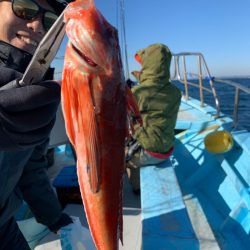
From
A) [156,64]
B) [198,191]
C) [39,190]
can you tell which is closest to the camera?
[39,190]

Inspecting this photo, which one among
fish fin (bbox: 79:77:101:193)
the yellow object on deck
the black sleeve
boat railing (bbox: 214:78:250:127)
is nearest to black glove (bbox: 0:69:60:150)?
fish fin (bbox: 79:77:101:193)

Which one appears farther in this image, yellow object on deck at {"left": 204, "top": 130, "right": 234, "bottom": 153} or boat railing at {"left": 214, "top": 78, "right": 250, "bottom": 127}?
yellow object on deck at {"left": 204, "top": 130, "right": 234, "bottom": 153}

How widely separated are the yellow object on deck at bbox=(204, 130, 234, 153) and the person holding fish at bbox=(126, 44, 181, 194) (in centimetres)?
72

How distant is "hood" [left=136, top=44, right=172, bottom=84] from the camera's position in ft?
11.9

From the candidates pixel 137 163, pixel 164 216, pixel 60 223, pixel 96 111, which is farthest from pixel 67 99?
pixel 137 163

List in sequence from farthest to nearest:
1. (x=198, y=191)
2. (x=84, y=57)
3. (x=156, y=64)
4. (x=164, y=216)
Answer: (x=198, y=191)
(x=156, y=64)
(x=164, y=216)
(x=84, y=57)

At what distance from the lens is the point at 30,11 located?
4.33ft

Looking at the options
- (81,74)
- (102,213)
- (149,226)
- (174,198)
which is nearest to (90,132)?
(81,74)

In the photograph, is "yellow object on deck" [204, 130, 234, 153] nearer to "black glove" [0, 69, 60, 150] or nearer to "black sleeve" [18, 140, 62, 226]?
"black sleeve" [18, 140, 62, 226]

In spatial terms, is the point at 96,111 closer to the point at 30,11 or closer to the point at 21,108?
the point at 21,108

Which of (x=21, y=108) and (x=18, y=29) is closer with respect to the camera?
(x=21, y=108)

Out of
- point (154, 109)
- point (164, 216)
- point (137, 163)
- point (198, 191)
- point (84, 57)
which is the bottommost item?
point (198, 191)

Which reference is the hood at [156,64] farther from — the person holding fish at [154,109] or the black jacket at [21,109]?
the black jacket at [21,109]

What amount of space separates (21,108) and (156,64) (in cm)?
285
